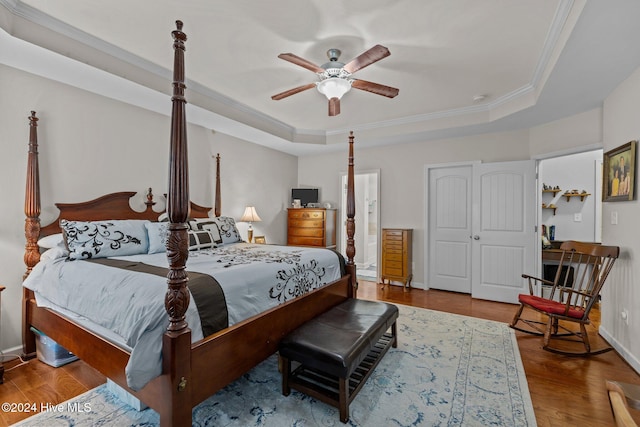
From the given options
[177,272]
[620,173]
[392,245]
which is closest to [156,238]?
[177,272]

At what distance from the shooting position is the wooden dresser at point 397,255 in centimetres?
478

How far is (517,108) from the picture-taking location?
11.6 feet

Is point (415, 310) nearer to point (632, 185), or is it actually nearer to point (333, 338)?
point (333, 338)

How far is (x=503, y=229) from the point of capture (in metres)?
4.21

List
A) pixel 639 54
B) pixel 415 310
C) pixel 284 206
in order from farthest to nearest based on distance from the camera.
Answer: pixel 284 206, pixel 415 310, pixel 639 54

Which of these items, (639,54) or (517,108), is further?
(517,108)

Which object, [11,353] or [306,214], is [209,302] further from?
[306,214]

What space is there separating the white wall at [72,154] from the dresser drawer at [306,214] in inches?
57.0

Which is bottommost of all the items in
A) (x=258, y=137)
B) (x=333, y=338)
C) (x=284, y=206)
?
(x=333, y=338)

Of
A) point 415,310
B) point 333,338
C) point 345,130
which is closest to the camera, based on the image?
point 333,338

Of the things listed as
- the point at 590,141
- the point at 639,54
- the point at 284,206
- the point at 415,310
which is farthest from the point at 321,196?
the point at 639,54

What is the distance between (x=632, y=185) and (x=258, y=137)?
14.3 ft

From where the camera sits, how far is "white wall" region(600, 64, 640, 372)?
7.99ft

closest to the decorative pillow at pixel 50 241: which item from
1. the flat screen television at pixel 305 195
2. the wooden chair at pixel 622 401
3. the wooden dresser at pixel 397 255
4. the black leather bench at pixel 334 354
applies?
the black leather bench at pixel 334 354
